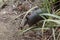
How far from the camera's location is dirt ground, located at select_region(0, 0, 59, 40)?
8.15ft

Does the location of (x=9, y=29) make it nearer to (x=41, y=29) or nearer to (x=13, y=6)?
(x=41, y=29)

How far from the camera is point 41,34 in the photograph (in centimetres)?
247

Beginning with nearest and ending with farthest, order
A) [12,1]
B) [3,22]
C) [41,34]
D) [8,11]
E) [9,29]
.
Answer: [41,34] → [9,29] → [3,22] → [8,11] → [12,1]

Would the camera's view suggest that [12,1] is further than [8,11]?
Yes

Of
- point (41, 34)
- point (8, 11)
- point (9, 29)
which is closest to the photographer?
point (41, 34)

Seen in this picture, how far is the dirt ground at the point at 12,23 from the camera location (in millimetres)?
2484

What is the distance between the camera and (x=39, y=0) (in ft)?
9.52

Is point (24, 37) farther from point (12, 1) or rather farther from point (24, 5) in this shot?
point (12, 1)

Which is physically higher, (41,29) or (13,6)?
A: (13,6)

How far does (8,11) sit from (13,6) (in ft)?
0.52

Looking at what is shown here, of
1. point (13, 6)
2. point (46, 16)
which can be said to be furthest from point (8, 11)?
point (46, 16)

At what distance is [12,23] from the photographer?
2799mm

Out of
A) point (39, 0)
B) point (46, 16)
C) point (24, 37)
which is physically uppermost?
point (39, 0)

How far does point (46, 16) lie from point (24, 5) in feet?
2.23
